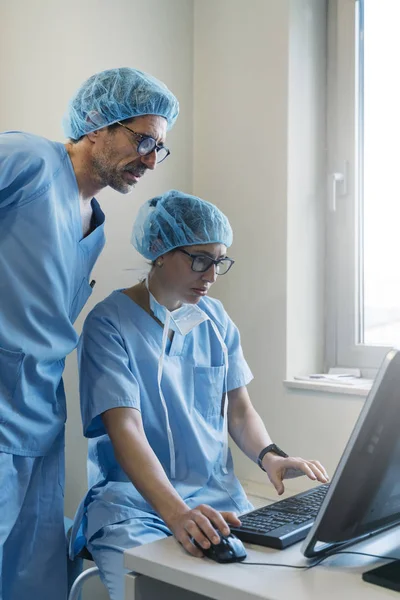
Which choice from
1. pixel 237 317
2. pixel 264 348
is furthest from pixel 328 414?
pixel 237 317

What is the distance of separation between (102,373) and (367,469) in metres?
0.77

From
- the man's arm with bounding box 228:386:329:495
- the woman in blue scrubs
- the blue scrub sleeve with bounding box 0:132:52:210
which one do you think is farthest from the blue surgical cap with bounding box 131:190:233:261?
the man's arm with bounding box 228:386:329:495

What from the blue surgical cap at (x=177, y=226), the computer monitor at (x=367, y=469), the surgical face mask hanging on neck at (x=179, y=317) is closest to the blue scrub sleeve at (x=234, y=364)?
the surgical face mask hanging on neck at (x=179, y=317)

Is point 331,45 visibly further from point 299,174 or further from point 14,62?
point 14,62

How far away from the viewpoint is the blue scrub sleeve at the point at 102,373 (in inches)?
60.0

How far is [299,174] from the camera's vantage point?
7.82 feet

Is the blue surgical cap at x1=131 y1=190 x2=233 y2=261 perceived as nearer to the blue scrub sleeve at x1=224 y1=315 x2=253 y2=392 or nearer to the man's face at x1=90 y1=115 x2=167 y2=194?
the man's face at x1=90 y1=115 x2=167 y2=194

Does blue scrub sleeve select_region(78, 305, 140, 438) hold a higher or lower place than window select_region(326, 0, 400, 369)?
lower

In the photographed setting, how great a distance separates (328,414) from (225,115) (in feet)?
3.78

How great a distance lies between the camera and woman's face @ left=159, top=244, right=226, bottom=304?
5.72ft

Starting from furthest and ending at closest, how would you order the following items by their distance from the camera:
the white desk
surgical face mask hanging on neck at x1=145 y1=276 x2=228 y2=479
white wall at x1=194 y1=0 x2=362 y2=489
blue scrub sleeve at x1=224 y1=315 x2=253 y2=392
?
white wall at x1=194 y1=0 x2=362 y2=489 < blue scrub sleeve at x1=224 y1=315 x2=253 y2=392 < surgical face mask hanging on neck at x1=145 y1=276 x2=228 y2=479 < the white desk

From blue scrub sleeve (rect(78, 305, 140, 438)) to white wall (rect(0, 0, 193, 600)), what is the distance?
17.2 inches

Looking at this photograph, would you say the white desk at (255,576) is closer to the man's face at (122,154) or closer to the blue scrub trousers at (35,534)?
the blue scrub trousers at (35,534)

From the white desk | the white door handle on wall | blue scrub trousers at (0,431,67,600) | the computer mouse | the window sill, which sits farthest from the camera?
the white door handle on wall
